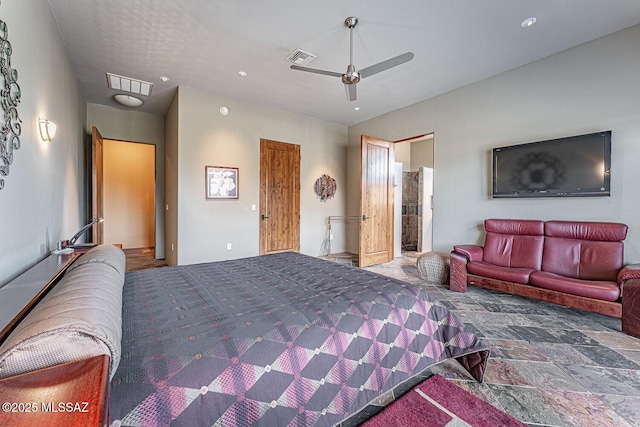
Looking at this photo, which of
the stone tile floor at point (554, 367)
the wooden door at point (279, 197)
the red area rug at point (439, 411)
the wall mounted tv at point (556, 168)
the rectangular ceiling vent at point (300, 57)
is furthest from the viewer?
the wooden door at point (279, 197)

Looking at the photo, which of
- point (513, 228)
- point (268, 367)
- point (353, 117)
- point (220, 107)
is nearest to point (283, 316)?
point (268, 367)

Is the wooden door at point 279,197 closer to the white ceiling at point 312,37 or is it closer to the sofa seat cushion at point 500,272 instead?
the white ceiling at point 312,37

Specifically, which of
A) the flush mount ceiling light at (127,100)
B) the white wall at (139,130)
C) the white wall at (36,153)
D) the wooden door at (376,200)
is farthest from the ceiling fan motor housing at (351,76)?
the white wall at (139,130)

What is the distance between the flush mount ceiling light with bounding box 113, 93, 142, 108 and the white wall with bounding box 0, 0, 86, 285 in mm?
1057

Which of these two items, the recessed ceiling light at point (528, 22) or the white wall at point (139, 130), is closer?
the recessed ceiling light at point (528, 22)

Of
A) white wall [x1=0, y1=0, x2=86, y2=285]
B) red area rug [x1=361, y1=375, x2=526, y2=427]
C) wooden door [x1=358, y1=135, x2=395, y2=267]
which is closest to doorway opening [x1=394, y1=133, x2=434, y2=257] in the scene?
wooden door [x1=358, y1=135, x2=395, y2=267]

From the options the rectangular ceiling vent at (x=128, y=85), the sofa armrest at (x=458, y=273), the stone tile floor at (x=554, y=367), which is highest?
the rectangular ceiling vent at (x=128, y=85)

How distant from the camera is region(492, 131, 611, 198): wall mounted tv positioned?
3.06m

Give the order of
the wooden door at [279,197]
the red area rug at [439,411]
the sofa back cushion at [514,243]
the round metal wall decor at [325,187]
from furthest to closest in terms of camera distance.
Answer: the round metal wall decor at [325,187] < the wooden door at [279,197] < the sofa back cushion at [514,243] < the red area rug at [439,411]

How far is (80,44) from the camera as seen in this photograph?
3.11 meters

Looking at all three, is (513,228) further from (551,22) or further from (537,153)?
(551,22)

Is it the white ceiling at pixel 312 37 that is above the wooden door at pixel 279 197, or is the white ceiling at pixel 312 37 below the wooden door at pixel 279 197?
above

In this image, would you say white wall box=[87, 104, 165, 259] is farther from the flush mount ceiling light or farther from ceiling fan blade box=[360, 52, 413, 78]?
ceiling fan blade box=[360, 52, 413, 78]

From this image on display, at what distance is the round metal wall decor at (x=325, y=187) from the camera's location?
5953 mm
